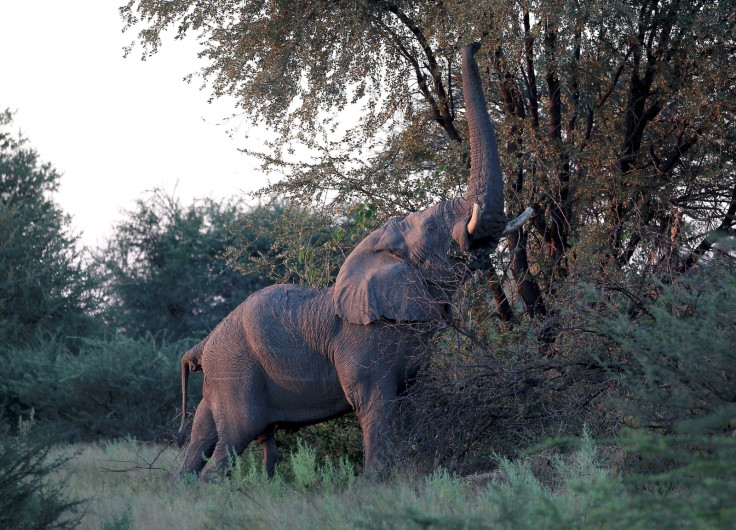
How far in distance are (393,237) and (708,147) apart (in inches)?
205

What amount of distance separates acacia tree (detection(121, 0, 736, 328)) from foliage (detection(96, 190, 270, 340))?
486 inches

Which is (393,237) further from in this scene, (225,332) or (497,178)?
(225,332)

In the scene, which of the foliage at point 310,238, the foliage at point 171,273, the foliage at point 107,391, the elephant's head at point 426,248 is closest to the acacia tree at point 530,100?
the foliage at point 310,238

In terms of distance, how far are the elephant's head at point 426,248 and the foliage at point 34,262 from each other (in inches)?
498

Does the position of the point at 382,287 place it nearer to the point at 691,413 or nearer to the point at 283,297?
the point at 283,297

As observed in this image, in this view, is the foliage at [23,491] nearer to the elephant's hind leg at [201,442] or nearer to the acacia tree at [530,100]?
the elephant's hind leg at [201,442]

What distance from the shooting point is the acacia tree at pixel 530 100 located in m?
10.4

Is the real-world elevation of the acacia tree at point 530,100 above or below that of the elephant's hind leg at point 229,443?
above

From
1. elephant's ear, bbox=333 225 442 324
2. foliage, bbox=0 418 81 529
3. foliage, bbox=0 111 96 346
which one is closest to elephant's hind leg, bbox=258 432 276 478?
elephant's ear, bbox=333 225 442 324

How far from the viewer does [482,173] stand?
7758 millimetres

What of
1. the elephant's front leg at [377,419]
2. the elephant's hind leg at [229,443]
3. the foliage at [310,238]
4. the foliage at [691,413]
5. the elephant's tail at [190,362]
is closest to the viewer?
the foliage at [691,413]

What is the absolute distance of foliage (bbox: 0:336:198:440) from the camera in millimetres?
16078

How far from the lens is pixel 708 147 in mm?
11172

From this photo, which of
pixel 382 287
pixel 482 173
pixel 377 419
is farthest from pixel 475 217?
pixel 377 419
